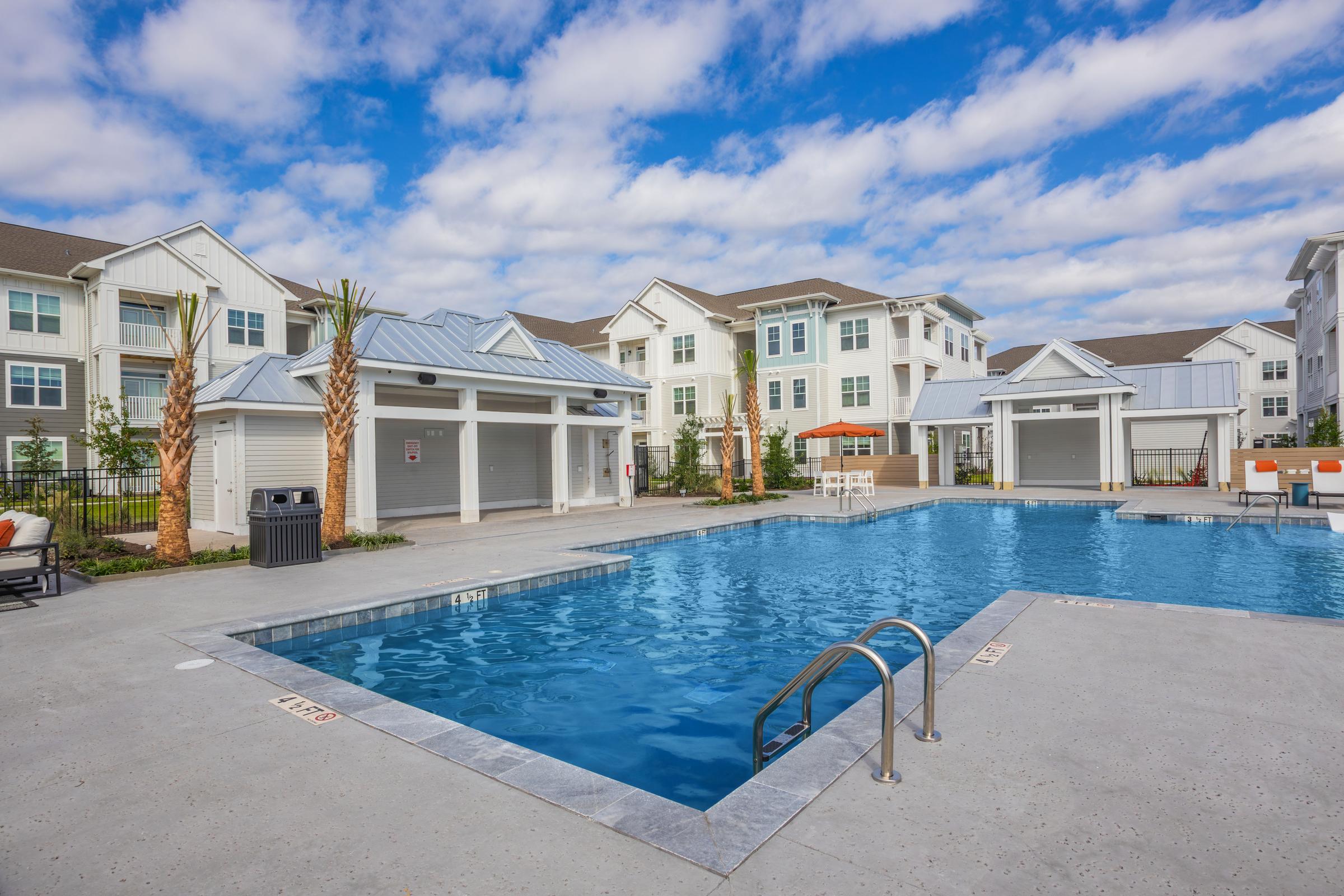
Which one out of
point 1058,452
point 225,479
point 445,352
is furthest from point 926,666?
point 1058,452

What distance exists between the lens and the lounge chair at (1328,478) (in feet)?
56.9

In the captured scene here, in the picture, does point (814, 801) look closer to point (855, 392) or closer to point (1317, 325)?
point (855, 392)

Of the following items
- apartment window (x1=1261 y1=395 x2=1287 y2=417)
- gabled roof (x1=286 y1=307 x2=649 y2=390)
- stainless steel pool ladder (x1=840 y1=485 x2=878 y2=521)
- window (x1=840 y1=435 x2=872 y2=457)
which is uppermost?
gabled roof (x1=286 y1=307 x2=649 y2=390)

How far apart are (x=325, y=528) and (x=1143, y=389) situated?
27.1 metres

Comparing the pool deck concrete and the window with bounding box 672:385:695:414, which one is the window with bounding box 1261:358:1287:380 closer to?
the window with bounding box 672:385:695:414

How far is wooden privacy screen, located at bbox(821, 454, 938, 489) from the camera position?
30672 mm

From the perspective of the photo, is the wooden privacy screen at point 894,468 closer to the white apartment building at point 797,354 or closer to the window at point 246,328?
the white apartment building at point 797,354

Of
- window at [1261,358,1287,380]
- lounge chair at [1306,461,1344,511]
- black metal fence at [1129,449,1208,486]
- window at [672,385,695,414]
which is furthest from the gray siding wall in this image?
window at [1261,358,1287,380]

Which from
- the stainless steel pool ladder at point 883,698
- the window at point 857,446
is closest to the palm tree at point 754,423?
the window at point 857,446

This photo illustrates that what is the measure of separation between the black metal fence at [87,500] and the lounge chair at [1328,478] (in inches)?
1066

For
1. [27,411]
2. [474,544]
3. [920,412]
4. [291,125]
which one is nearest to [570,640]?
[474,544]

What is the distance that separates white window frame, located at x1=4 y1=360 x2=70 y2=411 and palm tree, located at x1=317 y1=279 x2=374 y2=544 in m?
20.4

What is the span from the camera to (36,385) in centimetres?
2622

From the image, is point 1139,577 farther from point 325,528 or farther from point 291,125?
point 291,125
